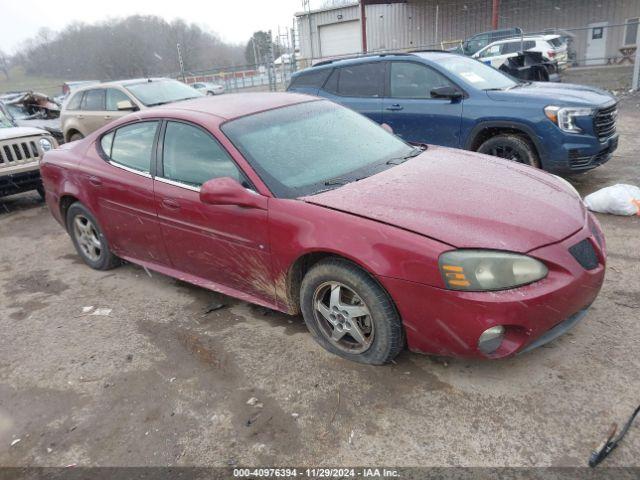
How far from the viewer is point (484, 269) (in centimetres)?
239

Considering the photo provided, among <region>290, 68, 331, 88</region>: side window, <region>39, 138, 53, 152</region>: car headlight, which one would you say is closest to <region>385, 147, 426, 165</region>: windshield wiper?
<region>290, 68, 331, 88</region>: side window

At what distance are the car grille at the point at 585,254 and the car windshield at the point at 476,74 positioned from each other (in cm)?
371

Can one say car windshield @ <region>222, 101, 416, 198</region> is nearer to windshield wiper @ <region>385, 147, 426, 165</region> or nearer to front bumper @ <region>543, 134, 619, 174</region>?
windshield wiper @ <region>385, 147, 426, 165</region>

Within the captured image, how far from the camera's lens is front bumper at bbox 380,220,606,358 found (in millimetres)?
2373

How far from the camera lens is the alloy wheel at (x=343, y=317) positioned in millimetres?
2820

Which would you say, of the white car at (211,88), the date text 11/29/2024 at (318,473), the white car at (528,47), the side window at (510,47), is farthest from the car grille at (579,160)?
the white car at (211,88)

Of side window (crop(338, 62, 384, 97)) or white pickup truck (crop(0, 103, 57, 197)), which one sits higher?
side window (crop(338, 62, 384, 97))

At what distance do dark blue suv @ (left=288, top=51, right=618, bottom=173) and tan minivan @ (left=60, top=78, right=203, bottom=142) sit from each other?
330 centimetres

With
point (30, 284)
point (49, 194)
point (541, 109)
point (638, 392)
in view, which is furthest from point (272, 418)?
point (541, 109)

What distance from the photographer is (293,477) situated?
7.28ft

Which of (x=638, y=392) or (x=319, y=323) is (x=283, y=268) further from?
(x=638, y=392)

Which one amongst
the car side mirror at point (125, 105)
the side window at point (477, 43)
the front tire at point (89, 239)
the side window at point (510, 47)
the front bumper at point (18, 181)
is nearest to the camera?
the front tire at point (89, 239)

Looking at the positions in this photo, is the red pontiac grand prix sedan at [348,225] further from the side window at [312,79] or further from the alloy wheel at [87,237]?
the side window at [312,79]

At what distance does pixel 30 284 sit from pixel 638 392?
16.6 ft
